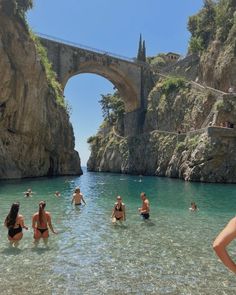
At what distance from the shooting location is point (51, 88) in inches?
2068

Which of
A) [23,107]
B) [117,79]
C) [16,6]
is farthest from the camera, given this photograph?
[117,79]

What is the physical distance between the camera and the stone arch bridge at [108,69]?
61.6 meters

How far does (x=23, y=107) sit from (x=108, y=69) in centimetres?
2642

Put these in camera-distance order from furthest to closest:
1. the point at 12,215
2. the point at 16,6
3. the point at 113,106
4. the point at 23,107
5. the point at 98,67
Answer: the point at 113,106 → the point at 98,67 → the point at 23,107 → the point at 16,6 → the point at 12,215

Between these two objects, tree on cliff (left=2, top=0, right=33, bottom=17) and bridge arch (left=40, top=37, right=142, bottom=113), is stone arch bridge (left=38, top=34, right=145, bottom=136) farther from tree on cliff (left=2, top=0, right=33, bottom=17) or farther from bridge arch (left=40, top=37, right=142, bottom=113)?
tree on cliff (left=2, top=0, right=33, bottom=17)

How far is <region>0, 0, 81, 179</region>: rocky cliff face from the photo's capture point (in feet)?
137

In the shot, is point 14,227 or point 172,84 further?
point 172,84

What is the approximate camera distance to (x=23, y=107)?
44.5 m

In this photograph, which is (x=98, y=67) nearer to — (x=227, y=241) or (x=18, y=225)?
(x=18, y=225)

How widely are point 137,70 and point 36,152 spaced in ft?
99.8

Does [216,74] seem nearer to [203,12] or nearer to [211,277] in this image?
[203,12]

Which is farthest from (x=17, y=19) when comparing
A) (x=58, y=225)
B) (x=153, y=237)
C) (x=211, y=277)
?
Answer: (x=211, y=277)

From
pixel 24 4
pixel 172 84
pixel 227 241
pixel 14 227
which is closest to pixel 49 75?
pixel 24 4

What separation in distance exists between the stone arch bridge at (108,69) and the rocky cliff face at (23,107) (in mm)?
11262
